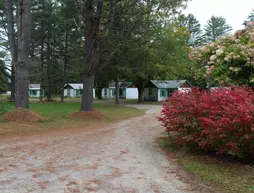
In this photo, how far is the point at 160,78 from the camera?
111ft

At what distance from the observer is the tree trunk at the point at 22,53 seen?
13.4m

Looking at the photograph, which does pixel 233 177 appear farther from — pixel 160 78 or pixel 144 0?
pixel 160 78

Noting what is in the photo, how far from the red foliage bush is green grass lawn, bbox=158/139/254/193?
28 cm

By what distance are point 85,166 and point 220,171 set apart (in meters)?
2.68

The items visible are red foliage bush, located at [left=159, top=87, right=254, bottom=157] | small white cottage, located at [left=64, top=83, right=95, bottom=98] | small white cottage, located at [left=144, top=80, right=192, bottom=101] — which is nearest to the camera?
red foliage bush, located at [left=159, top=87, right=254, bottom=157]

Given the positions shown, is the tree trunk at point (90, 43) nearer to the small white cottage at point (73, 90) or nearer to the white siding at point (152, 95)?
the white siding at point (152, 95)

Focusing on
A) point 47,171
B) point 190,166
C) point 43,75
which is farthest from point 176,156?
point 43,75

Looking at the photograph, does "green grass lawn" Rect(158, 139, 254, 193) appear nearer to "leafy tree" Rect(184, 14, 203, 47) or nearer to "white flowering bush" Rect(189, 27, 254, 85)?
"white flowering bush" Rect(189, 27, 254, 85)

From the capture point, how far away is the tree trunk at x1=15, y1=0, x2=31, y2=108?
1345cm

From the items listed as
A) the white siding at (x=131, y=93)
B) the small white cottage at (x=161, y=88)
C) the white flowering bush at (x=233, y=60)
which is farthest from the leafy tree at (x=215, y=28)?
the white flowering bush at (x=233, y=60)

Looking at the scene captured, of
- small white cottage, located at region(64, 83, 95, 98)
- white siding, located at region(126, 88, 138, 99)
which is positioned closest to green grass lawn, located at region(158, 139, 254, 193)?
white siding, located at region(126, 88, 138, 99)

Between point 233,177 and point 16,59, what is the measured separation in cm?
1286

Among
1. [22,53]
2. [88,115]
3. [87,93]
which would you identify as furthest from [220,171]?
[87,93]

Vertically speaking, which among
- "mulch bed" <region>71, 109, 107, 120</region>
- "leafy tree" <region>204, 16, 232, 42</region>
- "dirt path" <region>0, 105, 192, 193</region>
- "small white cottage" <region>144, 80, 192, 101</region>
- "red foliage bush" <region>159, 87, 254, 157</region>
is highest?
"leafy tree" <region>204, 16, 232, 42</region>
